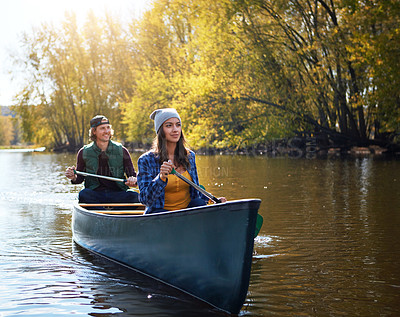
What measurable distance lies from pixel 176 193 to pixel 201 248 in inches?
35.2

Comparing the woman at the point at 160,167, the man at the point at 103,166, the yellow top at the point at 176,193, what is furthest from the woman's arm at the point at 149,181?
the man at the point at 103,166

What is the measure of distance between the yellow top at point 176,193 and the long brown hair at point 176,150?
113 millimetres

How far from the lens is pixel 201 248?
4512 mm

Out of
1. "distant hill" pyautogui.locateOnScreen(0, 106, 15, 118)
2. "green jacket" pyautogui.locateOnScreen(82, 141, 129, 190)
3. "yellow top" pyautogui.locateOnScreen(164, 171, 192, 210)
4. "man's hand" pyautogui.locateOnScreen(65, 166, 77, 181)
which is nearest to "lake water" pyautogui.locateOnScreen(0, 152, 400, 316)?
"yellow top" pyautogui.locateOnScreen(164, 171, 192, 210)

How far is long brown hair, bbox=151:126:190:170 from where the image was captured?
5.14 metres

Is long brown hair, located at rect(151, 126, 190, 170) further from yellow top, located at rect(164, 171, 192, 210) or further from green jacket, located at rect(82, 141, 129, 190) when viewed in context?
green jacket, located at rect(82, 141, 129, 190)

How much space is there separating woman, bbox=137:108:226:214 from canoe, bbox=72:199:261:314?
23 centimetres

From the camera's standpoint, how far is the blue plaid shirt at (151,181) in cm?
498

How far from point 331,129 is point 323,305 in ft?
76.6

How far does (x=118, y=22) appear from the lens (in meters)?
44.5

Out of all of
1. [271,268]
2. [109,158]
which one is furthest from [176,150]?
[109,158]

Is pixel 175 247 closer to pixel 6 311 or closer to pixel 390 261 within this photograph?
pixel 6 311

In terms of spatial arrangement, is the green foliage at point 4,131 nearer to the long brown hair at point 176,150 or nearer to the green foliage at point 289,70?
the green foliage at point 289,70

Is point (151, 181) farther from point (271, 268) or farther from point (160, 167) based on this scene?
point (271, 268)
